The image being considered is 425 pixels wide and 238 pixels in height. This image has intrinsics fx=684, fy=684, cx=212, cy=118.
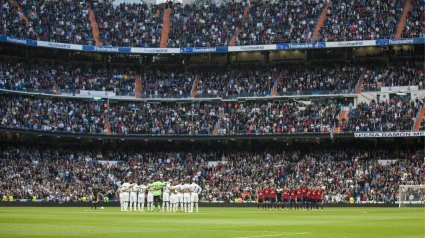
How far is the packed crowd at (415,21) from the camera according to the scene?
Answer: 230 feet

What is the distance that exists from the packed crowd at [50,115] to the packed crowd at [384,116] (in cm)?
2594

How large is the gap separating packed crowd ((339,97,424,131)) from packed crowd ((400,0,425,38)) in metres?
6.98

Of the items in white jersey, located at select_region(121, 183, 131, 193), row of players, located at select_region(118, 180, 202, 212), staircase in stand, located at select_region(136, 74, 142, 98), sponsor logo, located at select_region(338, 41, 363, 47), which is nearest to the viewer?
row of players, located at select_region(118, 180, 202, 212)

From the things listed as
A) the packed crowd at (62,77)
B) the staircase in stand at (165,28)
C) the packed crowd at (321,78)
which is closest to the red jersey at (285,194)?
the packed crowd at (321,78)

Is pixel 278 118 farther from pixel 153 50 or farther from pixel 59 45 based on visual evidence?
pixel 59 45

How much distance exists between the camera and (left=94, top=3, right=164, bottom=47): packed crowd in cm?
7700

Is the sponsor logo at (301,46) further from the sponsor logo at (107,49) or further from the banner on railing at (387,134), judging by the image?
the sponsor logo at (107,49)

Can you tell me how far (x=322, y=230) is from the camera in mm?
23578

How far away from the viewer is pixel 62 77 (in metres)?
75.1

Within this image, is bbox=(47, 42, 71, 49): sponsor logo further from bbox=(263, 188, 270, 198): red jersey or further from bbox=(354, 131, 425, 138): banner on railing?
bbox=(263, 188, 270, 198): red jersey

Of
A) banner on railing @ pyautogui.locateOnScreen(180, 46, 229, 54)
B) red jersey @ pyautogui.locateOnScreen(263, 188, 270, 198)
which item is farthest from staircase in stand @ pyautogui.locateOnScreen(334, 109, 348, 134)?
red jersey @ pyautogui.locateOnScreen(263, 188, 270, 198)

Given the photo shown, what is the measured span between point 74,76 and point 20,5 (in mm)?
10009

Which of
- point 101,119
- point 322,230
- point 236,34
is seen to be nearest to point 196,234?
point 322,230

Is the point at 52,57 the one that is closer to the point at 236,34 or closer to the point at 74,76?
the point at 74,76
